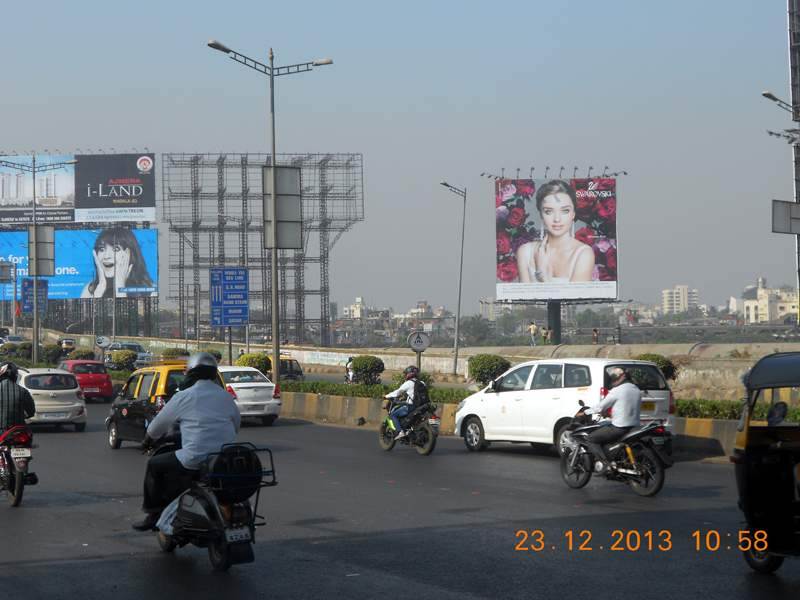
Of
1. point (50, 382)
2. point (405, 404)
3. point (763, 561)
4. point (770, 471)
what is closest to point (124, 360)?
point (50, 382)

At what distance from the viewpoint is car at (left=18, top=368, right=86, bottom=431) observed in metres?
25.0

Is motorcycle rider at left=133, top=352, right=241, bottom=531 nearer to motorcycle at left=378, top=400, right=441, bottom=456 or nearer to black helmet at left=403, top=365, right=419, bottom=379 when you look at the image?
motorcycle at left=378, top=400, right=441, bottom=456

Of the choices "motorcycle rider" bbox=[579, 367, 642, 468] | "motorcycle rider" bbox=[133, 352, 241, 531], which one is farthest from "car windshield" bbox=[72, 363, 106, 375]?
"motorcycle rider" bbox=[133, 352, 241, 531]

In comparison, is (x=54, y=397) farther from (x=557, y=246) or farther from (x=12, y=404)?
(x=557, y=246)

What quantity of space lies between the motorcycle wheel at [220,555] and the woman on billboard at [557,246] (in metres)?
56.0

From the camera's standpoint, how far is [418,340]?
26469 millimetres

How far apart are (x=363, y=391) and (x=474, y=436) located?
845 cm

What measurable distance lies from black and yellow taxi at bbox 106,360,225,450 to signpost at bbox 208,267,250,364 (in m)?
14.2

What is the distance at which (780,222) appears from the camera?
81.8ft

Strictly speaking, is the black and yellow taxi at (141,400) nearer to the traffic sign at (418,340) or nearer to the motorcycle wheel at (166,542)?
the traffic sign at (418,340)

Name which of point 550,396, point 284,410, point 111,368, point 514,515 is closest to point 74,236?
point 111,368

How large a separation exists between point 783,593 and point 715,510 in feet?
13.9

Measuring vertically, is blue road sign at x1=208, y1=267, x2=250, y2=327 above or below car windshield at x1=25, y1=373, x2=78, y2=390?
above

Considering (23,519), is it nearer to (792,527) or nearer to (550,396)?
(792,527)
